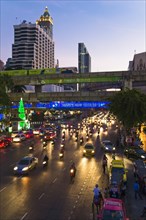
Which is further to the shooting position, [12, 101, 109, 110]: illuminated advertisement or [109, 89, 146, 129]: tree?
[12, 101, 109, 110]: illuminated advertisement

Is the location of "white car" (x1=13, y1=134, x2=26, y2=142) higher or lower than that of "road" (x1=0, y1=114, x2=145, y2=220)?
higher

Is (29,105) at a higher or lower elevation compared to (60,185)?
higher

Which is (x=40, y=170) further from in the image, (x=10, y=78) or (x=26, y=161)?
(x=10, y=78)

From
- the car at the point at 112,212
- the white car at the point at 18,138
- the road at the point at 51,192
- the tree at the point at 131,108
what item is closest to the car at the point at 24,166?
the road at the point at 51,192

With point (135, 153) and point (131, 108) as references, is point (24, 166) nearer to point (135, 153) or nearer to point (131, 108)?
point (135, 153)

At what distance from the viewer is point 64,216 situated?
17406mm

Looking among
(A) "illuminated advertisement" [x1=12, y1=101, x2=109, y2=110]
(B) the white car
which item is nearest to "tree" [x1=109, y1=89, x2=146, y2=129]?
(B) the white car

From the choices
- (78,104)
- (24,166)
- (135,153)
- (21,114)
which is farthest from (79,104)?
(24,166)

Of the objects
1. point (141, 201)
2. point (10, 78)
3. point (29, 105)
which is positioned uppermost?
point (10, 78)

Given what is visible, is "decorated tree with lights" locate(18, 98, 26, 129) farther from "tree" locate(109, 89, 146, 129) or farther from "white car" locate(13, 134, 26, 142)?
"tree" locate(109, 89, 146, 129)

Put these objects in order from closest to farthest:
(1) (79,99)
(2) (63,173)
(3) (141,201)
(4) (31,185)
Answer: (3) (141,201), (4) (31,185), (2) (63,173), (1) (79,99)

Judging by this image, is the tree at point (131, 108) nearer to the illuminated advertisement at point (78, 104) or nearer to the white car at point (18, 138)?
the white car at point (18, 138)

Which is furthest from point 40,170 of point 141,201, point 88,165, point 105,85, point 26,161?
point 105,85

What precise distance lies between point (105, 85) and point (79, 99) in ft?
340
